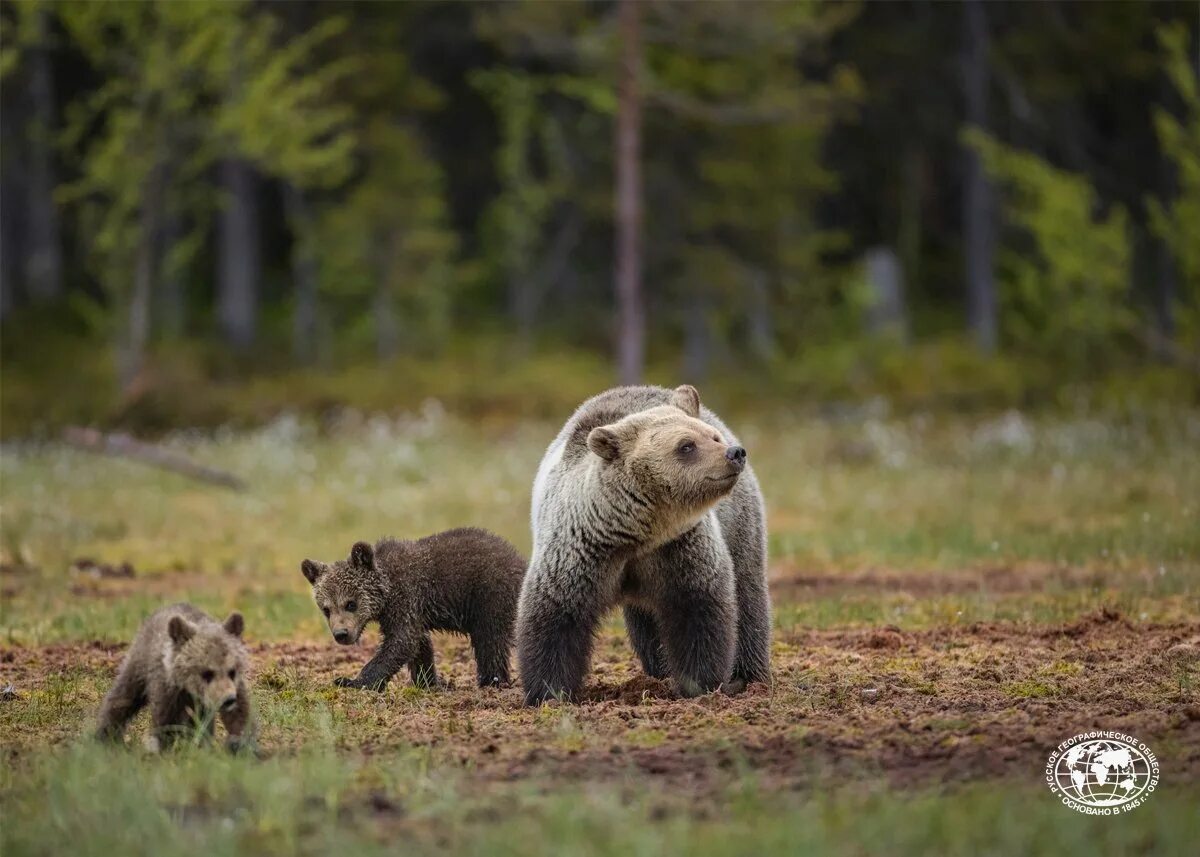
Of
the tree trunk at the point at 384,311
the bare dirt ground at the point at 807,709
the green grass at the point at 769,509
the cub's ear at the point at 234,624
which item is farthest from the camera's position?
the tree trunk at the point at 384,311

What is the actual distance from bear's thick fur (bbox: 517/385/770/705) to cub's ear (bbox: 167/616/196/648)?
1.80 meters

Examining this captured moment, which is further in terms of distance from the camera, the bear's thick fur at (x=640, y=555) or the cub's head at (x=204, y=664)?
the bear's thick fur at (x=640, y=555)

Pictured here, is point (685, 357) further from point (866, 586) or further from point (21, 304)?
point (866, 586)

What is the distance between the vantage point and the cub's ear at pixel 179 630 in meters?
6.56

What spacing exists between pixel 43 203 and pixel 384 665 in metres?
32.8

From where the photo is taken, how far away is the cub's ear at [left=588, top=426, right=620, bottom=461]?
7.63 m

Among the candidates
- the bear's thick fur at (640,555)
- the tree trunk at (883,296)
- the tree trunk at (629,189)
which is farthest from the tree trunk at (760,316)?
the bear's thick fur at (640,555)

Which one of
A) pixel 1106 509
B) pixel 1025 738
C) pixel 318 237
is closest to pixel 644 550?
pixel 1025 738

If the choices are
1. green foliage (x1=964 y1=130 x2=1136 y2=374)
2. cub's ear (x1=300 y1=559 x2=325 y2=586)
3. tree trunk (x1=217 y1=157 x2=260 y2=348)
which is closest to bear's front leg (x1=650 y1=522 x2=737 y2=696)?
cub's ear (x1=300 y1=559 x2=325 y2=586)

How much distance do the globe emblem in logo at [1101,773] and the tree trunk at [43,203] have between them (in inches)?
1341

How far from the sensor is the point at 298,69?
3506 cm

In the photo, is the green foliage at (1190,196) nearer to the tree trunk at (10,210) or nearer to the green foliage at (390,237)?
the green foliage at (390,237)

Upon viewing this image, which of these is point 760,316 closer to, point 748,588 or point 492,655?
point 492,655

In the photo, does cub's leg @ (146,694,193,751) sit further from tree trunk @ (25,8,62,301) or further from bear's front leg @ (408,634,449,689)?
tree trunk @ (25,8,62,301)
